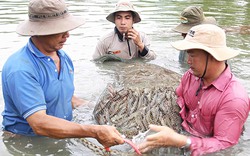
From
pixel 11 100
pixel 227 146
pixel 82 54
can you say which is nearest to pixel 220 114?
pixel 227 146

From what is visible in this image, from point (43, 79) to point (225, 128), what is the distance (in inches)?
73.8

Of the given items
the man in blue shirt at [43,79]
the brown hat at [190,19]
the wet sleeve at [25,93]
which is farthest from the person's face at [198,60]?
the brown hat at [190,19]

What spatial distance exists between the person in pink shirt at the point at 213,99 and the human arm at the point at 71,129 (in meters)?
0.37

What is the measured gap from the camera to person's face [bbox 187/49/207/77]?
13.0 ft

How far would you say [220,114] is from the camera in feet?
13.0

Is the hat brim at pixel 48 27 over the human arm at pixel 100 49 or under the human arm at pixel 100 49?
over

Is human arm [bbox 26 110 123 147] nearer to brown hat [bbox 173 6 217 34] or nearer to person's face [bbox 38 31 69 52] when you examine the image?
person's face [bbox 38 31 69 52]

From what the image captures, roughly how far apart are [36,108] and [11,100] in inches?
19.3

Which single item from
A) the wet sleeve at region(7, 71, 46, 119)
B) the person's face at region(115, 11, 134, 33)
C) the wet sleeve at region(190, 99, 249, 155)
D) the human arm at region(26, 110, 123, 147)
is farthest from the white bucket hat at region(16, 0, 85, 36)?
the person's face at region(115, 11, 134, 33)

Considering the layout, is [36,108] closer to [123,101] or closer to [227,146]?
[123,101]

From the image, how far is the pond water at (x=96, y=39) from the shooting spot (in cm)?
450

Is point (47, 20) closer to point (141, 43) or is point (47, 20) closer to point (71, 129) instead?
point (71, 129)

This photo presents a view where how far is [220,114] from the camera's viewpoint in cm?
396

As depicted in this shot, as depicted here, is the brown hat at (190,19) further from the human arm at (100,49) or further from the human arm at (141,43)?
the human arm at (100,49)
